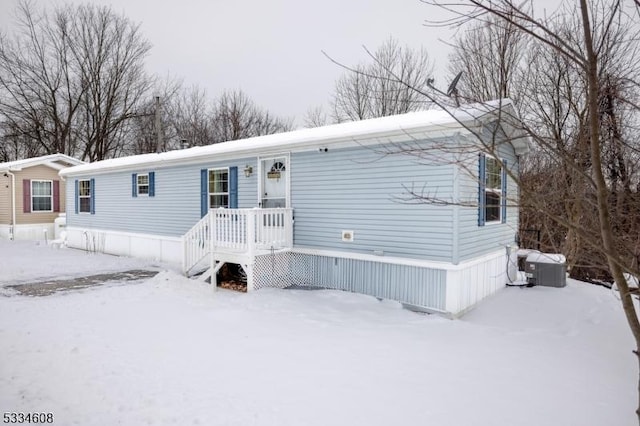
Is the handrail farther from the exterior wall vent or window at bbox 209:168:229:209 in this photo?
the exterior wall vent

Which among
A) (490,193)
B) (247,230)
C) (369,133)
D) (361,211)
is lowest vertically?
(247,230)

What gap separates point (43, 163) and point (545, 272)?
63.9 ft

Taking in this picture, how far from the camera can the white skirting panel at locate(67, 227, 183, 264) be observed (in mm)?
11430

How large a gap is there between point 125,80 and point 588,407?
28571 millimetres

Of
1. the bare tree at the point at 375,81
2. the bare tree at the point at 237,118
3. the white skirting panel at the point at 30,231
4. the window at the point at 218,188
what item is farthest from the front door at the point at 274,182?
Result: the bare tree at the point at 237,118

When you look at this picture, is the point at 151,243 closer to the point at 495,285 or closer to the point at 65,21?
the point at 495,285

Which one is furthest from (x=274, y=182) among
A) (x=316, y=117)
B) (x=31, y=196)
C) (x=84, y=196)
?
(x=316, y=117)

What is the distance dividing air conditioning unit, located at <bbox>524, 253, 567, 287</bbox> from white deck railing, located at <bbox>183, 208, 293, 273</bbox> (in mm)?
5245

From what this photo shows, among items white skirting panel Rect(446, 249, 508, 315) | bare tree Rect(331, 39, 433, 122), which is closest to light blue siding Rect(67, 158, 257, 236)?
white skirting panel Rect(446, 249, 508, 315)

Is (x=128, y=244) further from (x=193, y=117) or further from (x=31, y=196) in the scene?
(x=193, y=117)

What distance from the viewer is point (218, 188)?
10.1 metres

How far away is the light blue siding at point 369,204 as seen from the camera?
6543 mm

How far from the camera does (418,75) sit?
65.5ft

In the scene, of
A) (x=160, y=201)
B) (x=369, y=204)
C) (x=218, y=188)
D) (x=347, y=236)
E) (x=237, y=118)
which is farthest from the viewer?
(x=237, y=118)
